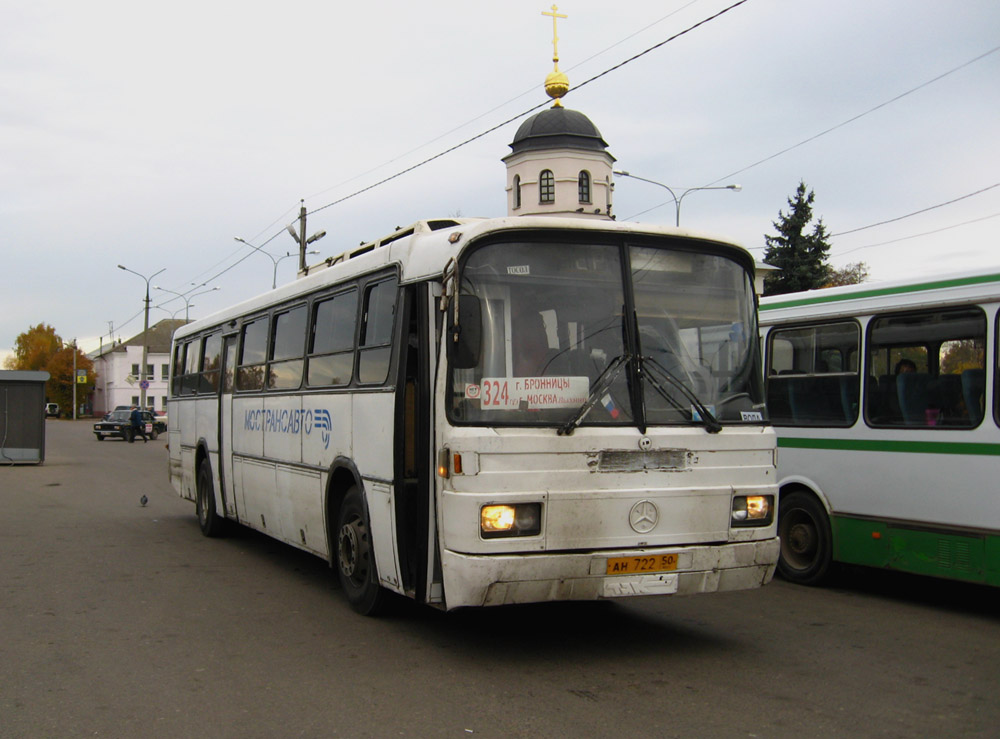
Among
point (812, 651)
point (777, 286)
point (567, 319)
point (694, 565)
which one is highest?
point (777, 286)

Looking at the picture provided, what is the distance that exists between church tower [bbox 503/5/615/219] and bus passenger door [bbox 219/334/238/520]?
1979 inches

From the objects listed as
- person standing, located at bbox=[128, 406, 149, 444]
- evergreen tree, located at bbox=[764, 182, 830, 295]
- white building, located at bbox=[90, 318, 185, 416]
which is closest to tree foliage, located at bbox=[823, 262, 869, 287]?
evergreen tree, located at bbox=[764, 182, 830, 295]

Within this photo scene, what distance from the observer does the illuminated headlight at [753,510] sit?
6.89m

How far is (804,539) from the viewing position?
9945 millimetres

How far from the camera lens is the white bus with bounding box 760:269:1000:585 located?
8.11m

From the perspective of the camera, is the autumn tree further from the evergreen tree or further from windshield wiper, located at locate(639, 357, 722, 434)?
windshield wiper, located at locate(639, 357, 722, 434)

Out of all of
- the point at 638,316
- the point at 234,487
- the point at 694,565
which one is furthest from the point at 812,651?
the point at 234,487

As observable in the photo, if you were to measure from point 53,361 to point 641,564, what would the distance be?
116 metres

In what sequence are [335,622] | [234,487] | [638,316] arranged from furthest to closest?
1. [234,487]
2. [335,622]
3. [638,316]

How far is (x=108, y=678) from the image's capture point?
20.7 feet

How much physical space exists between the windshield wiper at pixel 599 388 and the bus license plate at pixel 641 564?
856mm

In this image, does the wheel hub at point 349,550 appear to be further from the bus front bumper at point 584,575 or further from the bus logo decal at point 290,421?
the bus front bumper at point 584,575

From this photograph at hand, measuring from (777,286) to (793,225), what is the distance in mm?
3283

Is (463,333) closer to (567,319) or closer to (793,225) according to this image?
(567,319)
